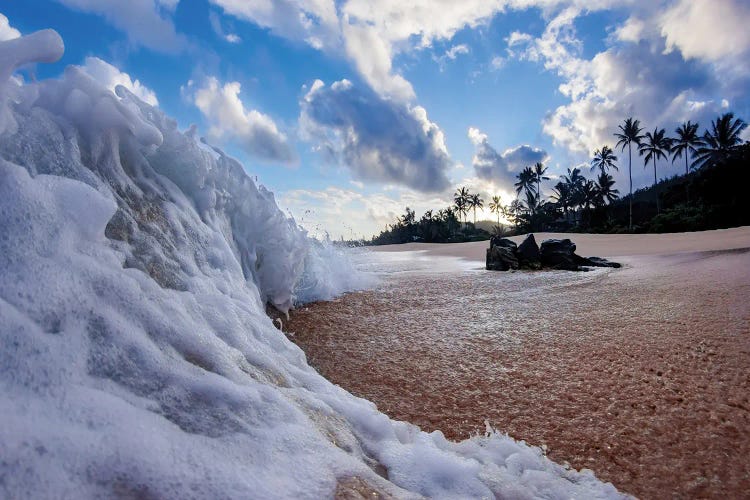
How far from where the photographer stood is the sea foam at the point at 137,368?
0.80m

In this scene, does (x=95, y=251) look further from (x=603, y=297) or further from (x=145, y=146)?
(x=603, y=297)

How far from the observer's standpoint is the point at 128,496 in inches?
29.0

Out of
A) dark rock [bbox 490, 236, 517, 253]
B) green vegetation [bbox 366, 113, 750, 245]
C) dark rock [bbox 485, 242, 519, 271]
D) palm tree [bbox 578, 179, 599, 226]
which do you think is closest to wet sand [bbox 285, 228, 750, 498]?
dark rock [bbox 485, 242, 519, 271]

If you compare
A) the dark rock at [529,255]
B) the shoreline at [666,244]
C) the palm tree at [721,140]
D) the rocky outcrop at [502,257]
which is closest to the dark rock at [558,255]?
the dark rock at [529,255]

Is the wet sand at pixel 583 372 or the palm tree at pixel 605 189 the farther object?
the palm tree at pixel 605 189

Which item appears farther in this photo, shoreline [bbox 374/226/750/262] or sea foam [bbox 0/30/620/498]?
shoreline [bbox 374/226/750/262]

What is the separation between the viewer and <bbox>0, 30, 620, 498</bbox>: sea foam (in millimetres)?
802

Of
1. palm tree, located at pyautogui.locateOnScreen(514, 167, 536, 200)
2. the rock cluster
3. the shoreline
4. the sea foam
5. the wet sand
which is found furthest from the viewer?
palm tree, located at pyautogui.locateOnScreen(514, 167, 536, 200)

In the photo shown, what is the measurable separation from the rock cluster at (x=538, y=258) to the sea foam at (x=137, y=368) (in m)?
7.65

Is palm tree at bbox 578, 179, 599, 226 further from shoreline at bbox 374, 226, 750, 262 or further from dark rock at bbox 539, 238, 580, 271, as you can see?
dark rock at bbox 539, 238, 580, 271

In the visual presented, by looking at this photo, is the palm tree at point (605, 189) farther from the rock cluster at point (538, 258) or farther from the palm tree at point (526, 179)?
the rock cluster at point (538, 258)

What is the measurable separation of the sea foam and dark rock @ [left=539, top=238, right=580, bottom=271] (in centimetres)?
774

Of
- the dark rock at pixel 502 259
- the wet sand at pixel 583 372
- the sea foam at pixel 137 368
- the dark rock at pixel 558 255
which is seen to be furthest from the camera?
the dark rock at pixel 502 259

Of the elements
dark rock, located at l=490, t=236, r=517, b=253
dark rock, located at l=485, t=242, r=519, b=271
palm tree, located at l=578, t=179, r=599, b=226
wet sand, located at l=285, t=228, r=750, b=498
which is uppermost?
palm tree, located at l=578, t=179, r=599, b=226
